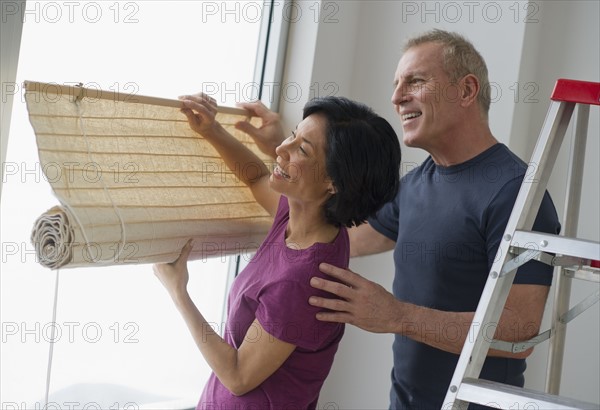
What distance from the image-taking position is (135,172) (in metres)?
1.72

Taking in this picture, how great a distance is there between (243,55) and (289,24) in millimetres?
156

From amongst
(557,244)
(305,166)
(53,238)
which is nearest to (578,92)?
(557,244)

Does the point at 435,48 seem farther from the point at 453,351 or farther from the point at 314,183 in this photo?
the point at 453,351

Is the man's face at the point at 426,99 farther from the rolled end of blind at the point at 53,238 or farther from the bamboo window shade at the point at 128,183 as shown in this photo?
the rolled end of blind at the point at 53,238

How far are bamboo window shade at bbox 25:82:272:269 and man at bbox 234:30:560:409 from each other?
9.8 inches

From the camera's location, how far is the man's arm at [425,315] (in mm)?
1764

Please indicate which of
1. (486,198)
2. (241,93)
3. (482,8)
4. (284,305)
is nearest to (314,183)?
(284,305)

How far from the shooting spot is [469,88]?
201 centimetres

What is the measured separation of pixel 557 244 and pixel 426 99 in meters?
0.63

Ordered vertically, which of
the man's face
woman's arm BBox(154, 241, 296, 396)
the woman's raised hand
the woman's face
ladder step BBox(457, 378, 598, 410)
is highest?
the man's face

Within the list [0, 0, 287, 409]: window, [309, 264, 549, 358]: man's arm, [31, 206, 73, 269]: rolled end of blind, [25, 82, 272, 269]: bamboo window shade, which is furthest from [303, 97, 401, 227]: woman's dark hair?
[31, 206, 73, 269]: rolled end of blind

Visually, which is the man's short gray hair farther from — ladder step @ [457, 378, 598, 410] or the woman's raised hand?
ladder step @ [457, 378, 598, 410]

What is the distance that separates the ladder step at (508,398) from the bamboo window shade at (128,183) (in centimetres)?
66

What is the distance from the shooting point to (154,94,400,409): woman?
1721 millimetres
